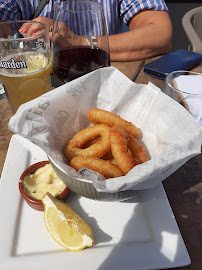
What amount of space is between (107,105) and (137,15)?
117 centimetres

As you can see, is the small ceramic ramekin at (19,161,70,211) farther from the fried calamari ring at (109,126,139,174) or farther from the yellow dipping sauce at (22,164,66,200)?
the fried calamari ring at (109,126,139,174)

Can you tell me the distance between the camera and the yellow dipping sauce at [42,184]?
65 centimetres

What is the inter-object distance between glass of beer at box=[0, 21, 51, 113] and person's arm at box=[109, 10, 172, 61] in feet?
1.65

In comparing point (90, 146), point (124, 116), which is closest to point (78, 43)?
point (124, 116)

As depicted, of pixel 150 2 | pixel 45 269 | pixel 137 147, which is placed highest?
pixel 150 2

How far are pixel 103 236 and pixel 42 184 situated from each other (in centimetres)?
21

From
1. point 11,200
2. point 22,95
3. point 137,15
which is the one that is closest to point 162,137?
point 11,200

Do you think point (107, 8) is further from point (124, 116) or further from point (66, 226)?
point (66, 226)

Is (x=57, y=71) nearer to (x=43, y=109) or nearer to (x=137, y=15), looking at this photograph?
(x=43, y=109)

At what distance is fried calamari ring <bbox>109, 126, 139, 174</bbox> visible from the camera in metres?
0.59

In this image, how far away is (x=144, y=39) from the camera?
147 cm

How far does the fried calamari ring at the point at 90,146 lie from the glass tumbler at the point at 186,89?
0.85 feet

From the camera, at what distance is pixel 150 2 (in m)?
1.66

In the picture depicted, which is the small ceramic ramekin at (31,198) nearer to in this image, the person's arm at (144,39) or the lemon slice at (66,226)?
the lemon slice at (66,226)
